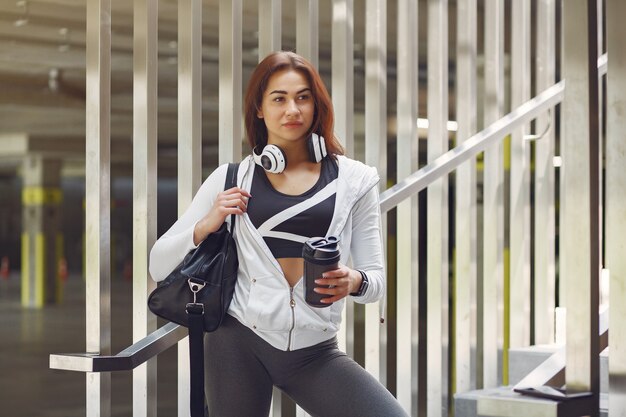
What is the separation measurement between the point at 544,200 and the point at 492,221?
1.29 ft

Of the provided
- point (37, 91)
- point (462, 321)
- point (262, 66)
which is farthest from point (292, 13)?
point (37, 91)

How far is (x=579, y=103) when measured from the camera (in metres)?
1.22

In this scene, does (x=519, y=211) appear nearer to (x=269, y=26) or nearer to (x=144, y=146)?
(x=269, y=26)

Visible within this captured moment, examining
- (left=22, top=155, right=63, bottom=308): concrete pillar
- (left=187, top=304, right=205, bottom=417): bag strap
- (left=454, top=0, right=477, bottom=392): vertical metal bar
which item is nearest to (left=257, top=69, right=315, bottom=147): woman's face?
(left=187, top=304, right=205, bottom=417): bag strap

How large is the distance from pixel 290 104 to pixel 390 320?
15.0 meters

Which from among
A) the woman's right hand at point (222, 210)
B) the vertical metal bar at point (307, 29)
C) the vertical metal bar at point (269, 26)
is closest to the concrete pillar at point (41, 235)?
the vertical metal bar at point (307, 29)

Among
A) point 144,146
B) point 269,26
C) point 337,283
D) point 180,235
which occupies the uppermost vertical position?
point 269,26

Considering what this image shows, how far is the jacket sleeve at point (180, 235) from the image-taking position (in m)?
2.26

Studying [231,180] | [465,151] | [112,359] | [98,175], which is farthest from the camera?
[465,151]

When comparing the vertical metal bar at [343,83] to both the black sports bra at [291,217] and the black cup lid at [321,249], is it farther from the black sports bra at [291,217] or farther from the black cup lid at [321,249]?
the black cup lid at [321,249]

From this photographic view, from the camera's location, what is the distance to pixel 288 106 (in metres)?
2.25

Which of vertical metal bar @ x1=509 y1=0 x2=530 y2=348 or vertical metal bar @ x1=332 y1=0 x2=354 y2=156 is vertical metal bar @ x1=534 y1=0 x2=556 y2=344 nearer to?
vertical metal bar @ x1=509 y1=0 x2=530 y2=348

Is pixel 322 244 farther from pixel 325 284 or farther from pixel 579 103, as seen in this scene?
pixel 579 103

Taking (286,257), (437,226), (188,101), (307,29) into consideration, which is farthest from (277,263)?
(437,226)
